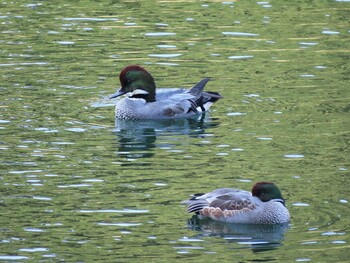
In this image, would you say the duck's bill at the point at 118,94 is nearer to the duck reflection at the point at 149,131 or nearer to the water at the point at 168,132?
the water at the point at 168,132

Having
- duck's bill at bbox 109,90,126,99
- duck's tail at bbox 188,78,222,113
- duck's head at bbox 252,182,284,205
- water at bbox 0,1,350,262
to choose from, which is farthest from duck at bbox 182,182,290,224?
duck's bill at bbox 109,90,126,99

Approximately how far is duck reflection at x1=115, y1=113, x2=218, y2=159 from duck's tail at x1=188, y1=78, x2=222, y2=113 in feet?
0.50

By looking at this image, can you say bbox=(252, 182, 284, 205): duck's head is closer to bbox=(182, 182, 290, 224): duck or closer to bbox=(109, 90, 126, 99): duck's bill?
bbox=(182, 182, 290, 224): duck

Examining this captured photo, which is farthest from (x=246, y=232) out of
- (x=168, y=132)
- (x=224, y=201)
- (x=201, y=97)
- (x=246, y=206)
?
(x=201, y=97)

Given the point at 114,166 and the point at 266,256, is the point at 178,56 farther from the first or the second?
the point at 266,256

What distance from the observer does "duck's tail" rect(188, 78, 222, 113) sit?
21781 mm

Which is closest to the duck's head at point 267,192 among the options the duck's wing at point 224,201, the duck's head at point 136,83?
the duck's wing at point 224,201

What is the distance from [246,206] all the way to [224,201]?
0.92 feet

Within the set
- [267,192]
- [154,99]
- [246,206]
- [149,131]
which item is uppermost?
[267,192]

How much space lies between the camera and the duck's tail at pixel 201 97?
2178 centimetres

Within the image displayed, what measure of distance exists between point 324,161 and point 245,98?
14.2 feet

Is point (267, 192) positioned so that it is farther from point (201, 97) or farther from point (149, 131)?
point (201, 97)

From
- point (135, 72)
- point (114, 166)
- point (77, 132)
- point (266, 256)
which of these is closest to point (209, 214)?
point (266, 256)

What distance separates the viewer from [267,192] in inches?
612
